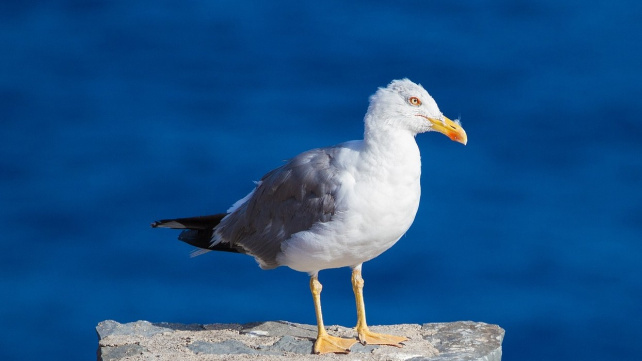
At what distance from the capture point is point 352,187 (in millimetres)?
7875

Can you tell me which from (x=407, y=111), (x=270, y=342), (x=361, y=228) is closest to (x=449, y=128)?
(x=407, y=111)

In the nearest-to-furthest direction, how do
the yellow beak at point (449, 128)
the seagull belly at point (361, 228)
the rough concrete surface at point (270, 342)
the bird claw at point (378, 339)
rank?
the seagull belly at point (361, 228)
the yellow beak at point (449, 128)
the rough concrete surface at point (270, 342)
the bird claw at point (378, 339)

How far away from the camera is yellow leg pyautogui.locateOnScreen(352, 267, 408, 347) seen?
832cm

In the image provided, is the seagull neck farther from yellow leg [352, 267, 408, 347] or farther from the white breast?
yellow leg [352, 267, 408, 347]

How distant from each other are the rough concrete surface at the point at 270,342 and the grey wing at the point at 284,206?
500 mm

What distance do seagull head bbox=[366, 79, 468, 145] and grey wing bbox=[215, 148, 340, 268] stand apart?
40cm

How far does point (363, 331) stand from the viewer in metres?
8.41

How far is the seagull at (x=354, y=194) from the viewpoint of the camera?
7.86 m

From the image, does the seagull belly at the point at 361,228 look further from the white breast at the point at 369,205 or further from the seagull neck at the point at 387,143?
the seagull neck at the point at 387,143

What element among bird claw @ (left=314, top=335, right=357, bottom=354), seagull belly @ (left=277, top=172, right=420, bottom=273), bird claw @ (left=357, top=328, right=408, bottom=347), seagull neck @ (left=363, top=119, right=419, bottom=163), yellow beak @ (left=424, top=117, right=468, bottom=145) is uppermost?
A: yellow beak @ (left=424, top=117, right=468, bottom=145)

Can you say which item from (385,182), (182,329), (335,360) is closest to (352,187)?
(385,182)

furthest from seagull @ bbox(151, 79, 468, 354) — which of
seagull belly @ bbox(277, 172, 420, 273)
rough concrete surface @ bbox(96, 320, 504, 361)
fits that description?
rough concrete surface @ bbox(96, 320, 504, 361)

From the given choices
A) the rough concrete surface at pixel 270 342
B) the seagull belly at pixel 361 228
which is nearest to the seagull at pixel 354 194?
the seagull belly at pixel 361 228

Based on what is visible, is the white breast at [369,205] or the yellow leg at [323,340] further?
the yellow leg at [323,340]
